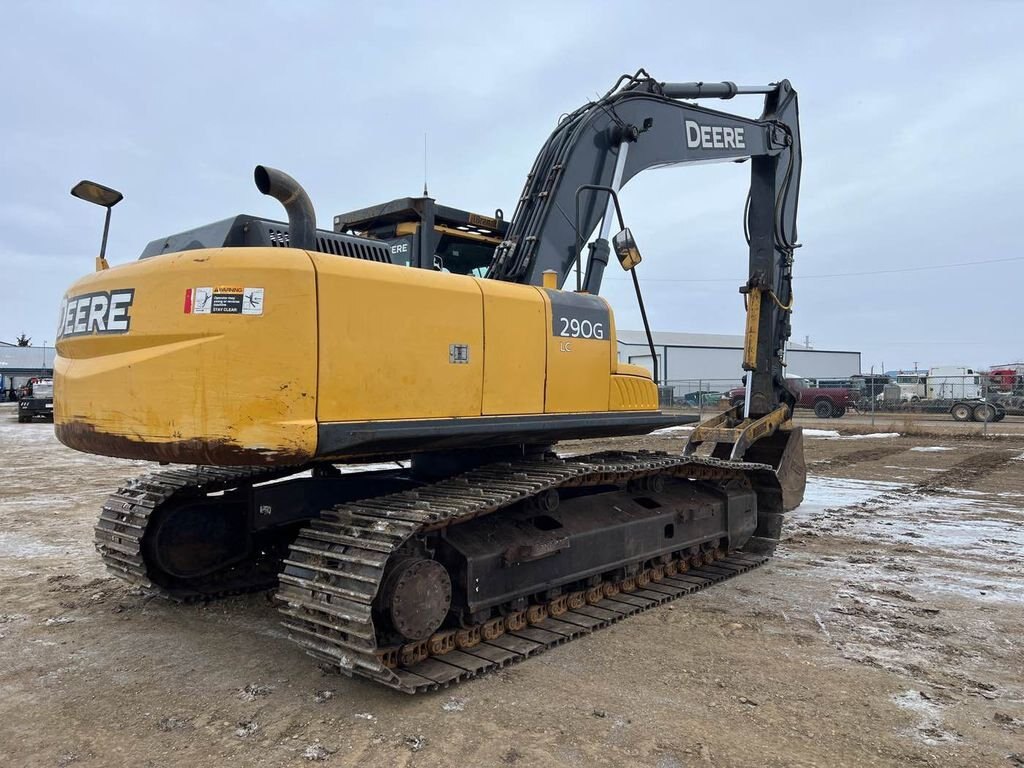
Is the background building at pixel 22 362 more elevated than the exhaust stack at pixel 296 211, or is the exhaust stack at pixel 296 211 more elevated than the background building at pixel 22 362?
the background building at pixel 22 362

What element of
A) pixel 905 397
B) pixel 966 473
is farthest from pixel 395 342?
pixel 905 397

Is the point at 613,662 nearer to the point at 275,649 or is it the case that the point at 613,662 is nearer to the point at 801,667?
the point at 801,667

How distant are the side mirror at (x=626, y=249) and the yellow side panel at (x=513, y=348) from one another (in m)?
0.61

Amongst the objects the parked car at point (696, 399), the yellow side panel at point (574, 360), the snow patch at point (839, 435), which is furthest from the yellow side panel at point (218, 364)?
the parked car at point (696, 399)

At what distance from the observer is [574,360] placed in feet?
17.0

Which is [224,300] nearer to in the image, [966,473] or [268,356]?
[268,356]

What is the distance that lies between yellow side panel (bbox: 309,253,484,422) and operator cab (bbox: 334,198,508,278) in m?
0.98

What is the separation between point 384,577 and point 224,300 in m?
1.62

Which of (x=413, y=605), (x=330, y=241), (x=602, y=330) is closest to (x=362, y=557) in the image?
(x=413, y=605)

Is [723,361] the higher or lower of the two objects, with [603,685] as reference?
higher

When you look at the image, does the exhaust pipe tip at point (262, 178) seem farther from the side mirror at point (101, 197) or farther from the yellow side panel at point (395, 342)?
the side mirror at point (101, 197)

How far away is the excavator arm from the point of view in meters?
5.85

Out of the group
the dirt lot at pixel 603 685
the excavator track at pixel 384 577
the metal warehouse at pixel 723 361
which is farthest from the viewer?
the metal warehouse at pixel 723 361

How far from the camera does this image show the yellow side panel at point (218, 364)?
3.65 meters
